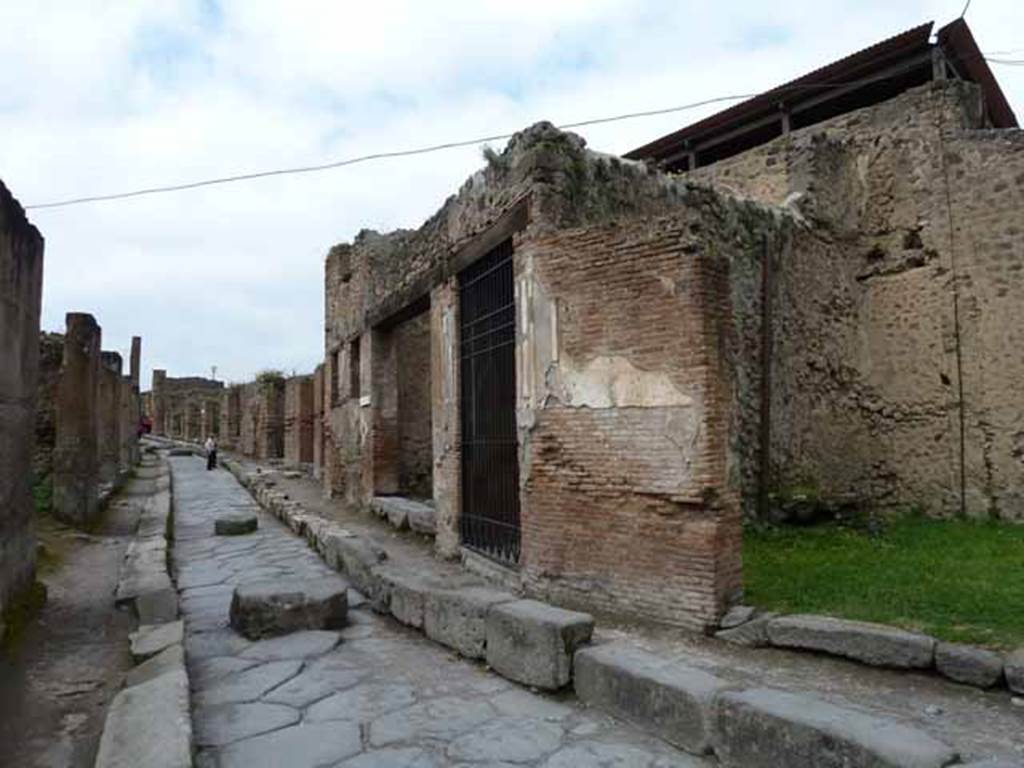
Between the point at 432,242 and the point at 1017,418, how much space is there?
6.93m

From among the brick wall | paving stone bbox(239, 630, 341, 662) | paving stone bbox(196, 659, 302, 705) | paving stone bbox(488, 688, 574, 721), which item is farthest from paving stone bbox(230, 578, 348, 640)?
the brick wall

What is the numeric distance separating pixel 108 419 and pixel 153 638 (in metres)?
9.99

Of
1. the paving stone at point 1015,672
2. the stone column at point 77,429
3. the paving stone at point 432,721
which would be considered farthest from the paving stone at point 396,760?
the stone column at point 77,429

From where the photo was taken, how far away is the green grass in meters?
4.18

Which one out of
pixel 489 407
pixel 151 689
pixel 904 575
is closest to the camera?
pixel 151 689

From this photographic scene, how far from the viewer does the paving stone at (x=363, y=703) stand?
349cm

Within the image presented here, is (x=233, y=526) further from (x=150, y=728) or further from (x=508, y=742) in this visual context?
(x=508, y=742)

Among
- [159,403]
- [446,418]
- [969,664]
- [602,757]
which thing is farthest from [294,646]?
[159,403]

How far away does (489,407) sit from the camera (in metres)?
6.60

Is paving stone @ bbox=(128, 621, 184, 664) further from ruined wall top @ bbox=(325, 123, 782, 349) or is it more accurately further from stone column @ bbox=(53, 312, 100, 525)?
stone column @ bbox=(53, 312, 100, 525)

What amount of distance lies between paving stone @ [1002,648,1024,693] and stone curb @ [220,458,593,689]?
192 centimetres

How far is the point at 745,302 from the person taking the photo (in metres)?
8.19

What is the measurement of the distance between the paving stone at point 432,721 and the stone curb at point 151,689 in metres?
0.85

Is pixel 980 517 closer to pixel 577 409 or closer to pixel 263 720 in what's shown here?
pixel 577 409
